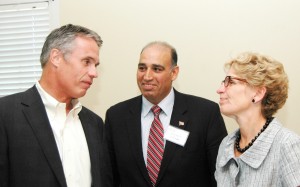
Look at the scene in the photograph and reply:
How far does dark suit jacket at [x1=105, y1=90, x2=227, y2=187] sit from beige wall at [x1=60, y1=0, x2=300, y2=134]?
46 cm

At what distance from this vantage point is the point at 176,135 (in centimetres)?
244

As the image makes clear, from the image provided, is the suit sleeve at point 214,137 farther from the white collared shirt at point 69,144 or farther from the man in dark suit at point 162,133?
the white collared shirt at point 69,144

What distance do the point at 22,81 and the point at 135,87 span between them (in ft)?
3.76

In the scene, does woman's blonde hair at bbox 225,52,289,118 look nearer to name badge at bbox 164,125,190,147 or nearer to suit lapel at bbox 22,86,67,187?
name badge at bbox 164,125,190,147

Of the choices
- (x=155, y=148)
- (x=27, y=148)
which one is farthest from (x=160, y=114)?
(x=27, y=148)

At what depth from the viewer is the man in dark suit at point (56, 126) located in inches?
71.6

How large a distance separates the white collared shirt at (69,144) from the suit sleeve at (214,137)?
833 millimetres

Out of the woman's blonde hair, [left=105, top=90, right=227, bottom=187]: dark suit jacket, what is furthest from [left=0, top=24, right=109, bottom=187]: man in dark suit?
the woman's blonde hair

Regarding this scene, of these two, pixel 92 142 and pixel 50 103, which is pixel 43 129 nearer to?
pixel 50 103

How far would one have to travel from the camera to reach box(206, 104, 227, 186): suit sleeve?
7.88ft

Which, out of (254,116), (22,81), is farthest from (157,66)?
(22,81)

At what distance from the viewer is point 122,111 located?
262 cm

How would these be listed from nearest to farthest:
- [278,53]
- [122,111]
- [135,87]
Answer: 1. [122,111]
2. [278,53]
3. [135,87]

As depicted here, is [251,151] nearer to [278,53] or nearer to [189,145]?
[189,145]
